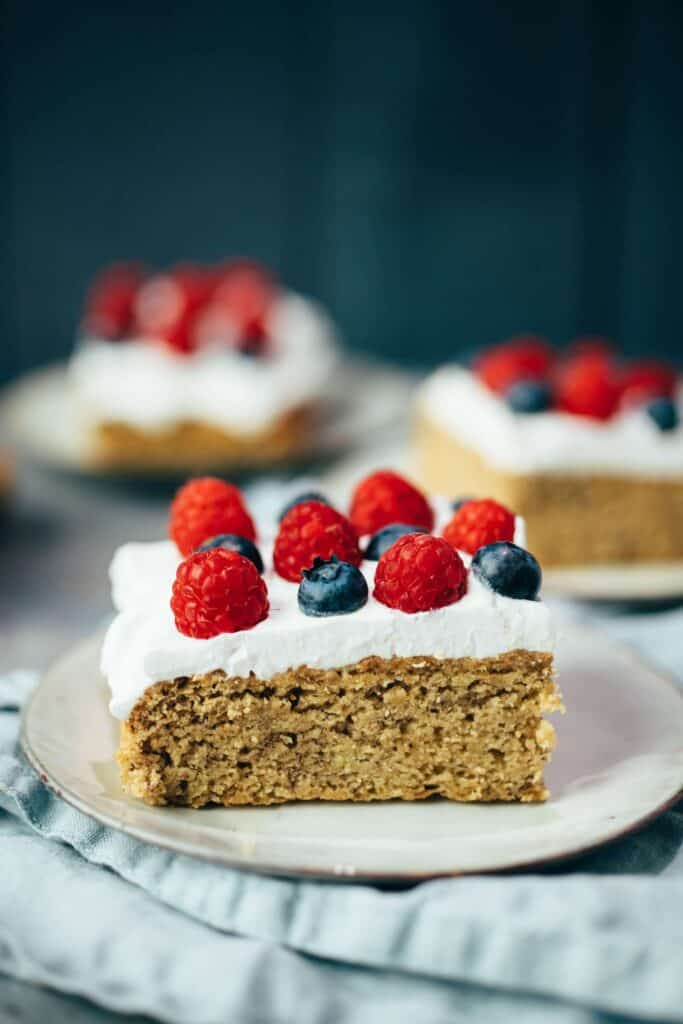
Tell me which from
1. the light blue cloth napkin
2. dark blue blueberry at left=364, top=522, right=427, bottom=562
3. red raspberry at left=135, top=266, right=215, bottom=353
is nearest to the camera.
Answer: the light blue cloth napkin

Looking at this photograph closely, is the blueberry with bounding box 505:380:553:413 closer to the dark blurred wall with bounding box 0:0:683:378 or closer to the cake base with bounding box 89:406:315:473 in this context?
the cake base with bounding box 89:406:315:473

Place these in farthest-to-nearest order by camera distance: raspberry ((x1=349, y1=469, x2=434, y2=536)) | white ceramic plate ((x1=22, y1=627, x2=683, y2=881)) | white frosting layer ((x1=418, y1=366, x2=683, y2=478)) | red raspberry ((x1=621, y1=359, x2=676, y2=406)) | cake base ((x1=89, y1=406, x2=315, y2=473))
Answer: cake base ((x1=89, y1=406, x2=315, y2=473)), red raspberry ((x1=621, y1=359, x2=676, y2=406)), white frosting layer ((x1=418, y1=366, x2=683, y2=478)), raspberry ((x1=349, y1=469, x2=434, y2=536)), white ceramic plate ((x1=22, y1=627, x2=683, y2=881))

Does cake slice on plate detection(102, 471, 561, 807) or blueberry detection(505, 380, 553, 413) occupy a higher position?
blueberry detection(505, 380, 553, 413)

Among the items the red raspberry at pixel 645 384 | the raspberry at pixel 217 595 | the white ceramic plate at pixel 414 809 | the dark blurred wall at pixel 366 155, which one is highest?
the dark blurred wall at pixel 366 155

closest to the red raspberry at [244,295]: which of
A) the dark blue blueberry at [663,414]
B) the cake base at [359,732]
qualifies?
the dark blue blueberry at [663,414]

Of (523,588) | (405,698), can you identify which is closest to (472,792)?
(405,698)

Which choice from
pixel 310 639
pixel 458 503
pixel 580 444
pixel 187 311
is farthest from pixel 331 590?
pixel 187 311

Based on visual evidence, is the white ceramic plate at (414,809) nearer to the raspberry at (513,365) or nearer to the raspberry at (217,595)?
the raspberry at (217,595)

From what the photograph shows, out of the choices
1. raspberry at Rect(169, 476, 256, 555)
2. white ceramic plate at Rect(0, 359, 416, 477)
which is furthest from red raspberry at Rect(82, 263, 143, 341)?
raspberry at Rect(169, 476, 256, 555)
